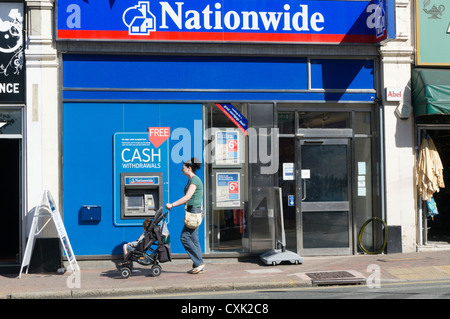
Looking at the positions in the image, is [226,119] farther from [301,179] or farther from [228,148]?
[301,179]

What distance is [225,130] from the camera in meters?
11.3

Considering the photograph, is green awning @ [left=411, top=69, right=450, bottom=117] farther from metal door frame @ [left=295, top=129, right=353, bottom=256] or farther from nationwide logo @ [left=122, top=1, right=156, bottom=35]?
nationwide logo @ [left=122, top=1, right=156, bottom=35]

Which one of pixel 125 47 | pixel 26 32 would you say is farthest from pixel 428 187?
pixel 26 32

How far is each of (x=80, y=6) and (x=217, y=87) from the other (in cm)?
319

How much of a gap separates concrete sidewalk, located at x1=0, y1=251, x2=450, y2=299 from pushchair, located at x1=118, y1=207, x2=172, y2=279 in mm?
172

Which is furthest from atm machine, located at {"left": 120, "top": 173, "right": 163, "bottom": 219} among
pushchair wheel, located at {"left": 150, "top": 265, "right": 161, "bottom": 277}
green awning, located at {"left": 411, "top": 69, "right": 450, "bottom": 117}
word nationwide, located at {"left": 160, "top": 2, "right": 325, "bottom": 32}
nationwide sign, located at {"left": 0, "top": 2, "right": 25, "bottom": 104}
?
green awning, located at {"left": 411, "top": 69, "right": 450, "bottom": 117}

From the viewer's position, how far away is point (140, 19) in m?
11.0

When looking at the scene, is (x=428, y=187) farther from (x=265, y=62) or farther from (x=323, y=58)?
(x=265, y=62)

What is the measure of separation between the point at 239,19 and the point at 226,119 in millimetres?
2085

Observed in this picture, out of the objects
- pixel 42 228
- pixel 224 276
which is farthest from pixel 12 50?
pixel 224 276

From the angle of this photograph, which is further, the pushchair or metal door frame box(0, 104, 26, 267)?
metal door frame box(0, 104, 26, 267)

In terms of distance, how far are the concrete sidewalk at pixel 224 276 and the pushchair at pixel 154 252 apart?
17cm

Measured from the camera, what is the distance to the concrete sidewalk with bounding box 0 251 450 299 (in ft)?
28.1

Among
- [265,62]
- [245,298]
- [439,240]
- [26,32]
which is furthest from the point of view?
[439,240]
